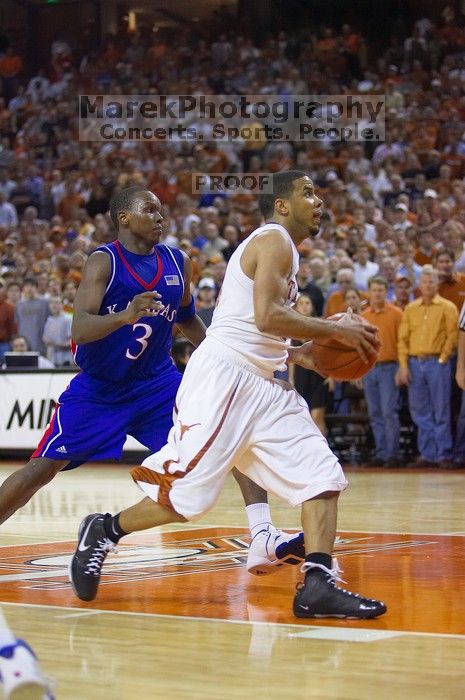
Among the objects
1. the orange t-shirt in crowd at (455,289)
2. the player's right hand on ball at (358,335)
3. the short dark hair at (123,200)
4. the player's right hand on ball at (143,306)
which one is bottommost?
the orange t-shirt in crowd at (455,289)

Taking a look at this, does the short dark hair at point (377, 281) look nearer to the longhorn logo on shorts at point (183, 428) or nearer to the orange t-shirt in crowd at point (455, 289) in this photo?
the orange t-shirt in crowd at point (455, 289)

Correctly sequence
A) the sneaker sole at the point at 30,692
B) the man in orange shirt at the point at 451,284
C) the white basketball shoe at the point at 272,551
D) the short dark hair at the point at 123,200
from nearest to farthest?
the sneaker sole at the point at 30,692 < the white basketball shoe at the point at 272,551 < the short dark hair at the point at 123,200 < the man in orange shirt at the point at 451,284

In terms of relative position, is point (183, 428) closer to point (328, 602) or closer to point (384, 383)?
point (328, 602)

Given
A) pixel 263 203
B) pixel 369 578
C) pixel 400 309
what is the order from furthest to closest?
pixel 400 309, pixel 369 578, pixel 263 203

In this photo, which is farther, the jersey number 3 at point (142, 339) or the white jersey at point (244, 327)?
the jersey number 3 at point (142, 339)

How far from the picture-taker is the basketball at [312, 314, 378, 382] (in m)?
5.32

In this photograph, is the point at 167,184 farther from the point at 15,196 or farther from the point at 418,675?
→ the point at 418,675

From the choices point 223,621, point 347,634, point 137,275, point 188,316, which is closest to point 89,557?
point 223,621

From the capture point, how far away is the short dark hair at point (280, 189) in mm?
5516

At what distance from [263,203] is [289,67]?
57.2 ft

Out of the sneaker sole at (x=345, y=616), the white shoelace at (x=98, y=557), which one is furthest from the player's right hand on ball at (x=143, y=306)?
the sneaker sole at (x=345, y=616)

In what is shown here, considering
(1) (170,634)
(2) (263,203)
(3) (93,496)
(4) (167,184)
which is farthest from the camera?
(4) (167,184)

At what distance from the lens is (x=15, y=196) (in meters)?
22.1

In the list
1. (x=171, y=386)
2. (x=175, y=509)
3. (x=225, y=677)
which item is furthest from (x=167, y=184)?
(x=225, y=677)
